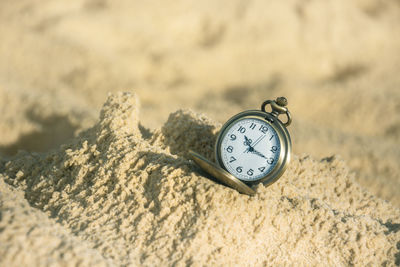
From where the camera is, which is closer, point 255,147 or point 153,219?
point 153,219

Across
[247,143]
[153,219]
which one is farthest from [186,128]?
[153,219]

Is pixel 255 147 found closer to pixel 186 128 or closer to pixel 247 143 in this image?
pixel 247 143

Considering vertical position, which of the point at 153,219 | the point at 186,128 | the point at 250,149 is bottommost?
the point at 153,219

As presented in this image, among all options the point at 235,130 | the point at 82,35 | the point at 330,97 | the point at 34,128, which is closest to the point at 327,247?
the point at 235,130

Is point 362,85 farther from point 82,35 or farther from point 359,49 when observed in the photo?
point 82,35

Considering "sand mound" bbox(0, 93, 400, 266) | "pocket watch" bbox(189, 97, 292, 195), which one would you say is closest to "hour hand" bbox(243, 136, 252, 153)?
"pocket watch" bbox(189, 97, 292, 195)

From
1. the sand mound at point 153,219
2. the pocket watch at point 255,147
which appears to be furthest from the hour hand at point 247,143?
the sand mound at point 153,219
